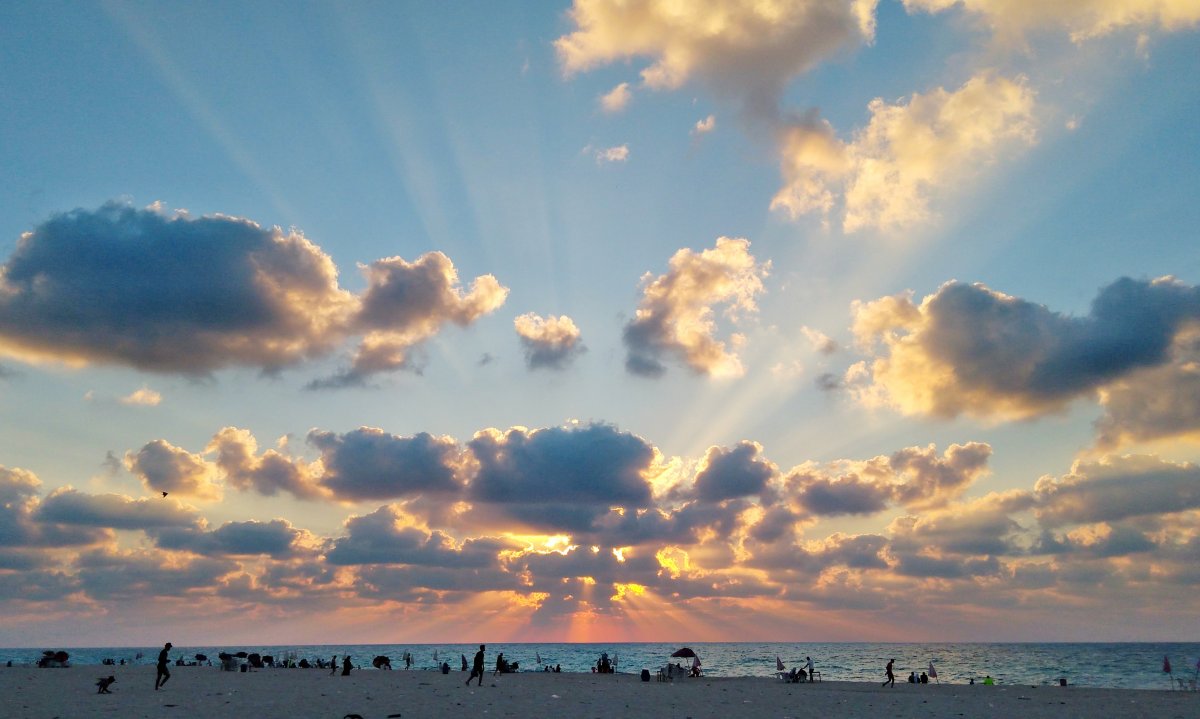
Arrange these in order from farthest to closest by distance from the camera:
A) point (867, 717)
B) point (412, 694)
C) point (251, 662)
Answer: point (251, 662) → point (412, 694) → point (867, 717)

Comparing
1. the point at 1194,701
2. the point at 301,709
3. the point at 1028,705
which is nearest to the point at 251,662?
the point at 301,709

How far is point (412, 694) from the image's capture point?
40.7 metres

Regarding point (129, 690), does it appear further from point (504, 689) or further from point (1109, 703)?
point (1109, 703)

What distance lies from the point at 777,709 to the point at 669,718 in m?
7.62

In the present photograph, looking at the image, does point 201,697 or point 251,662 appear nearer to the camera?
point 201,697

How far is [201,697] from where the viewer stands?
37.2 meters

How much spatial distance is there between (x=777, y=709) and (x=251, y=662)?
2115 inches

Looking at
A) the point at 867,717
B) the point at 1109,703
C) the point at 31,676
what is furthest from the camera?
the point at 31,676

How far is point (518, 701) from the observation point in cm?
3812

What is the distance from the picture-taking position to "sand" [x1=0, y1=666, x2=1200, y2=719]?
32.1 metres

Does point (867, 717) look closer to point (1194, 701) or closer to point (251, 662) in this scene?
point (1194, 701)

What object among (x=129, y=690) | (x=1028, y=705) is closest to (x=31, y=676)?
(x=129, y=690)

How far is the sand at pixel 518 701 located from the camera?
32125 millimetres

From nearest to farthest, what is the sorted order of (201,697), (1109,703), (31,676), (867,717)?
(867,717) < (201,697) < (1109,703) < (31,676)
